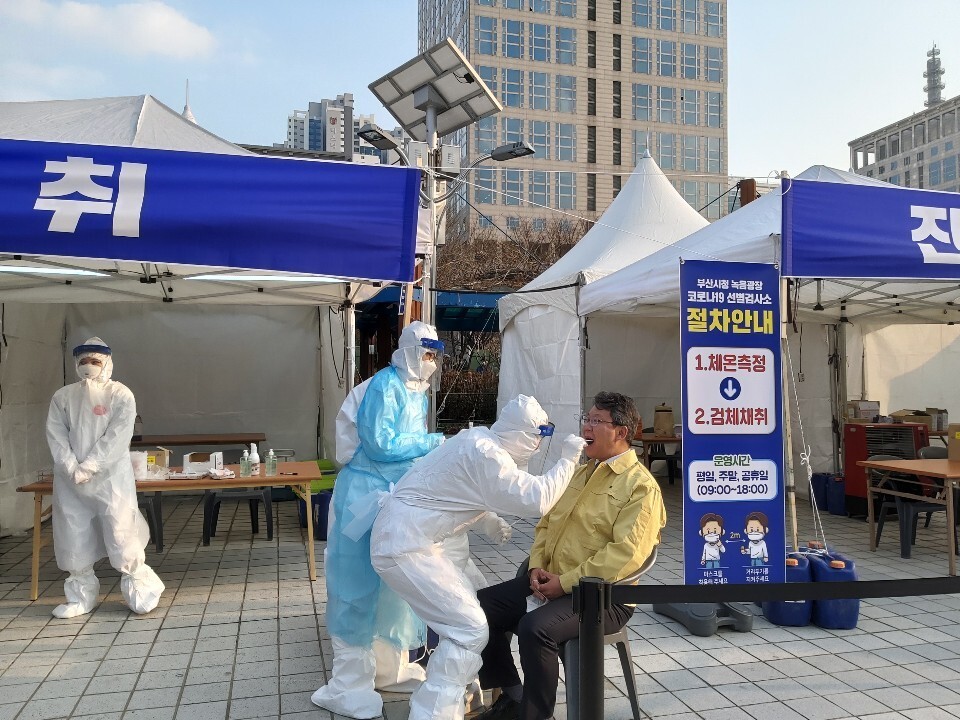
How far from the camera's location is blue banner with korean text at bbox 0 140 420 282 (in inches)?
128

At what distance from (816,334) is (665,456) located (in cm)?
234

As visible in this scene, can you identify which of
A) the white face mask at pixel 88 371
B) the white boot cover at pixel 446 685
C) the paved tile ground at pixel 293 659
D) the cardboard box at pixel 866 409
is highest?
the white face mask at pixel 88 371

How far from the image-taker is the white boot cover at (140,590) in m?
4.37

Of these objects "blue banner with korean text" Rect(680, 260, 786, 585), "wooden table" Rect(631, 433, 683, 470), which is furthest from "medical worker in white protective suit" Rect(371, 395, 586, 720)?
"wooden table" Rect(631, 433, 683, 470)

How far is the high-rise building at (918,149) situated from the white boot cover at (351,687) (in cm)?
8809

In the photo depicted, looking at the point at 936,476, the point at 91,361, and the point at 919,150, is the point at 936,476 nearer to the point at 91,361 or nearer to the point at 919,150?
the point at 91,361

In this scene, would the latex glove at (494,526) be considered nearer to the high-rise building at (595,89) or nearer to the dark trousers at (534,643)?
the dark trousers at (534,643)

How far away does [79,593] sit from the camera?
14.4ft

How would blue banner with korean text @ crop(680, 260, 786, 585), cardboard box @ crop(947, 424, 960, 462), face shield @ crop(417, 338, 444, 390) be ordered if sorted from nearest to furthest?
face shield @ crop(417, 338, 444, 390) → blue banner with korean text @ crop(680, 260, 786, 585) → cardboard box @ crop(947, 424, 960, 462)

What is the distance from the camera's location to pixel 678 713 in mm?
3039

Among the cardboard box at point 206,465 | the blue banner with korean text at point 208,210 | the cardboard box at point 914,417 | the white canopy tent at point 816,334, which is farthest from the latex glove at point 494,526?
the cardboard box at point 914,417

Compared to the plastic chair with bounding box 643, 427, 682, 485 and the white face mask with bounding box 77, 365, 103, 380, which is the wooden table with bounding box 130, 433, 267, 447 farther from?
the plastic chair with bounding box 643, 427, 682, 485

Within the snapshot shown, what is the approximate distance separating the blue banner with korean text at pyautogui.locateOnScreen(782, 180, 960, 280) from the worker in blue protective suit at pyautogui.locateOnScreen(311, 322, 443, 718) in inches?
85.9

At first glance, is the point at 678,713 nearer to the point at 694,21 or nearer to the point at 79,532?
the point at 79,532
